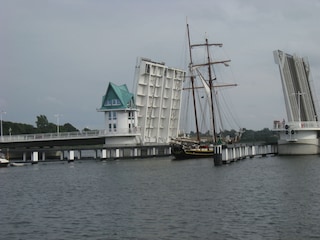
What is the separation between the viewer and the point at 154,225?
2288 cm

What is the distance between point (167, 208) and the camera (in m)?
27.3

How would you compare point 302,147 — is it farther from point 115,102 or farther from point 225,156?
point 115,102

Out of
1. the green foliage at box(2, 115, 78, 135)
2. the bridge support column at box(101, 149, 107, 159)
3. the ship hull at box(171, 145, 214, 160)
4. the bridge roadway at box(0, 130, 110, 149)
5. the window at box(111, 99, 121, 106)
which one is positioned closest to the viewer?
the ship hull at box(171, 145, 214, 160)

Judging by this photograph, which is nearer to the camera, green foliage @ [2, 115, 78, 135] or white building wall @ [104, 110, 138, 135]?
white building wall @ [104, 110, 138, 135]

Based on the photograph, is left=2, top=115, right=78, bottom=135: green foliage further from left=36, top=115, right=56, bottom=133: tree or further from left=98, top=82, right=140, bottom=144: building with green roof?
left=98, top=82, right=140, bottom=144: building with green roof

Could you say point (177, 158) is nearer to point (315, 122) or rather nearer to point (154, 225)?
point (315, 122)

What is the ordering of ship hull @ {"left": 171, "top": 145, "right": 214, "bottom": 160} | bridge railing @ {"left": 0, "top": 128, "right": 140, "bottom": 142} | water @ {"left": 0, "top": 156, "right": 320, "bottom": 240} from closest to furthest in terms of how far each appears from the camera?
water @ {"left": 0, "top": 156, "right": 320, "bottom": 240}
ship hull @ {"left": 171, "top": 145, "right": 214, "bottom": 160}
bridge railing @ {"left": 0, "top": 128, "right": 140, "bottom": 142}

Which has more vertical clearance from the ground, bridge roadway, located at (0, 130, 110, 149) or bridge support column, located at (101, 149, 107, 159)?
bridge roadway, located at (0, 130, 110, 149)

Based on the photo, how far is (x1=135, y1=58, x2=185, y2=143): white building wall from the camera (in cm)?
9075

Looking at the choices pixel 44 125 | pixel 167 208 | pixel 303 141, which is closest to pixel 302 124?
pixel 303 141

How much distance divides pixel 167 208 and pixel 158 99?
226 feet

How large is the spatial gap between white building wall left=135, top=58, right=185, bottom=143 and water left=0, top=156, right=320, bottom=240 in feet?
157

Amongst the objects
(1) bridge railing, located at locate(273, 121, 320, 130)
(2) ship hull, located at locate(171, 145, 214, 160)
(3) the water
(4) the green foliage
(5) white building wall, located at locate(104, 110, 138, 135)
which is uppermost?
(4) the green foliage

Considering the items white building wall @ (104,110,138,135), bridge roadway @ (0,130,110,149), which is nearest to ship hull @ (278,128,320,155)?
white building wall @ (104,110,138,135)
